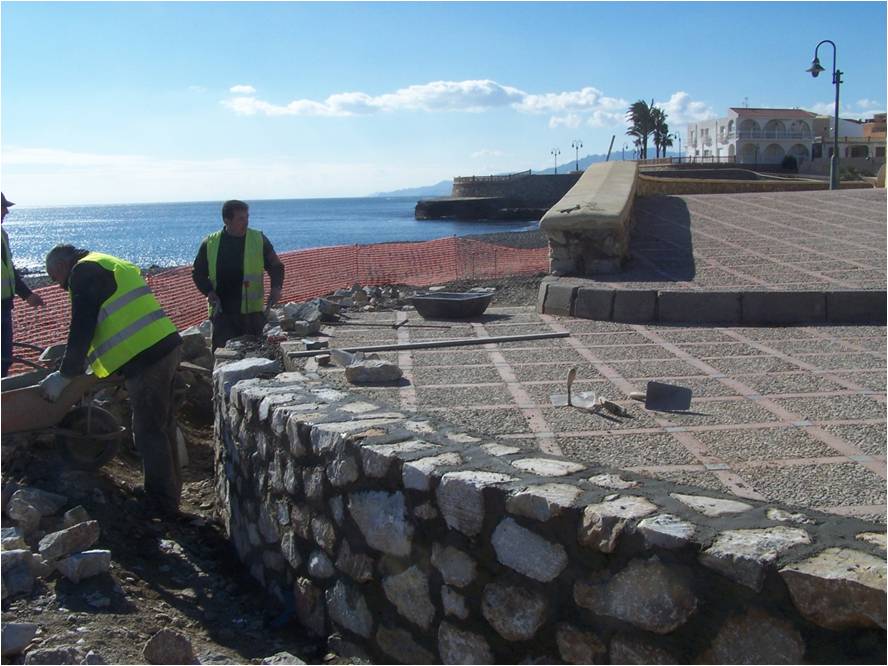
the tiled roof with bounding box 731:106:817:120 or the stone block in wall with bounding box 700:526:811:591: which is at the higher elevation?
the tiled roof with bounding box 731:106:817:120

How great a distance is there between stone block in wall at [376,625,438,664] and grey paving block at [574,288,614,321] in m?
4.28

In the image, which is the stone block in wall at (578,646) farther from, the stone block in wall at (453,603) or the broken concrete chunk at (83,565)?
the broken concrete chunk at (83,565)

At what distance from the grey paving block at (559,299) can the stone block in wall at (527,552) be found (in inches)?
188

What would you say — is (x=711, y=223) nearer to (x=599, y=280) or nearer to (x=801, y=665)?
(x=599, y=280)

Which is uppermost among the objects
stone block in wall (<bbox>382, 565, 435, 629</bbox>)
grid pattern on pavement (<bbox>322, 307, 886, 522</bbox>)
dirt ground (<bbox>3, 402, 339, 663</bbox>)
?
grid pattern on pavement (<bbox>322, 307, 886, 522</bbox>)

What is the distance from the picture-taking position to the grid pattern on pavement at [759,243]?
25.6ft

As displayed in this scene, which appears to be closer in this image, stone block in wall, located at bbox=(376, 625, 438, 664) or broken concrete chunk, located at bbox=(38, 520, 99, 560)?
stone block in wall, located at bbox=(376, 625, 438, 664)

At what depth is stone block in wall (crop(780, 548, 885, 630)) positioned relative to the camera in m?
2.27

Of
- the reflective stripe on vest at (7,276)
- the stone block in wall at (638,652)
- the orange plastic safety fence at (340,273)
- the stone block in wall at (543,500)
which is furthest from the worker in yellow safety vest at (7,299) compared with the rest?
the stone block in wall at (638,652)

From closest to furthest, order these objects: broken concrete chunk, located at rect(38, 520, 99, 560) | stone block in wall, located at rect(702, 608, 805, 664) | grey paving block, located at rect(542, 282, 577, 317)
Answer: stone block in wall, located at rect(702, 608, 805, 664) → broken concrete chunk, located at rect(38, 520, 99, 560) → grey paving block, located at rect(542, 282, 577, 317)

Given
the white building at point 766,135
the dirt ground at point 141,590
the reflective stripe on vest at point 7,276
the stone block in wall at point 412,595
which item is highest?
the white building at point 766,135

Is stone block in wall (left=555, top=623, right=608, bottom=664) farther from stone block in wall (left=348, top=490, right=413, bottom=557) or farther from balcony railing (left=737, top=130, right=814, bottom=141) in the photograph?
balcony railing (left=737, top=130, right=814, bottom=141)

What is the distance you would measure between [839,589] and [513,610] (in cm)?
116

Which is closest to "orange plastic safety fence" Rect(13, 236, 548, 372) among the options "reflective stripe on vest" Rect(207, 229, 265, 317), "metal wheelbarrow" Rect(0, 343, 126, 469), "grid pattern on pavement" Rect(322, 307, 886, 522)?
"reflective stripe on vest" Rect(207, 229, 265, 317)
